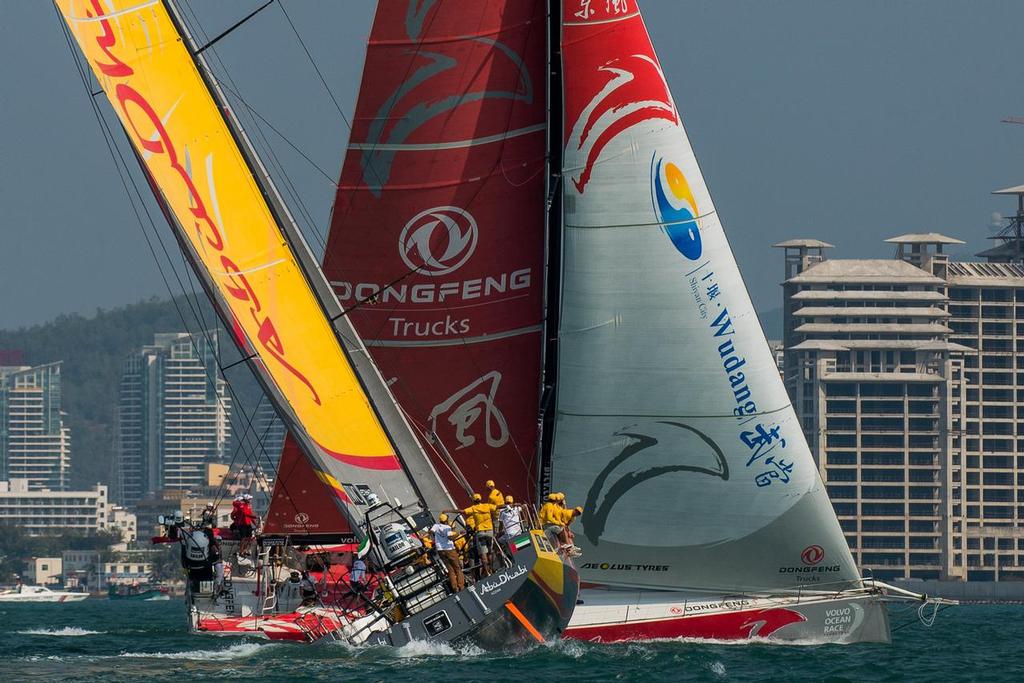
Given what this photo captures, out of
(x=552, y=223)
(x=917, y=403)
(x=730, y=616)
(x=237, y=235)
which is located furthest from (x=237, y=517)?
(x=917, y=403)

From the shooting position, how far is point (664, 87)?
82.7 feet

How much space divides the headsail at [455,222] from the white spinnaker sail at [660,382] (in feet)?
4.05

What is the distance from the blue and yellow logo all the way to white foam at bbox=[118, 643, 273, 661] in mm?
7191

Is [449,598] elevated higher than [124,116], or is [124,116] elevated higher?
[124,116]

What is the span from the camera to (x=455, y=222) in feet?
87.6

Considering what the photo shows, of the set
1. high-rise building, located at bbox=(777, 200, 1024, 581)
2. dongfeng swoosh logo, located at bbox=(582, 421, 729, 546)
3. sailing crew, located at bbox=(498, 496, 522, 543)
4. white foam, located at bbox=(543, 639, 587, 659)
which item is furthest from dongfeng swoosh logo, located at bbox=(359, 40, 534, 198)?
high-rise building, located at bbox=(777, 200, 1024, 581)

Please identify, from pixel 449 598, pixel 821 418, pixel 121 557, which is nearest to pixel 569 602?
pixel 449 598

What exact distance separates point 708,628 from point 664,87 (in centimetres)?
672

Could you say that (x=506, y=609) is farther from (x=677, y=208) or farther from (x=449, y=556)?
(x=677, y=208)

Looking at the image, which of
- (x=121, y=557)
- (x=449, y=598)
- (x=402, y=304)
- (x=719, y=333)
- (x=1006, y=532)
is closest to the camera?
(x=449, y=598)

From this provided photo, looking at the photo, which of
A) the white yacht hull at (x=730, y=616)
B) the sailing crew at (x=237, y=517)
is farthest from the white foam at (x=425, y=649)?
the sailing crew at (x=237, y=517)

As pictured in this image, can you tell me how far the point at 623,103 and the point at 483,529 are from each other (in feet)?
19.0

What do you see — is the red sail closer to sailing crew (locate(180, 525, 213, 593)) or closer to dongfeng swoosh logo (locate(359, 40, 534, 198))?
sailing crew (locate(180, 525, 213, 593))

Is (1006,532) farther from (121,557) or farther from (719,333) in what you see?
(719,333)
